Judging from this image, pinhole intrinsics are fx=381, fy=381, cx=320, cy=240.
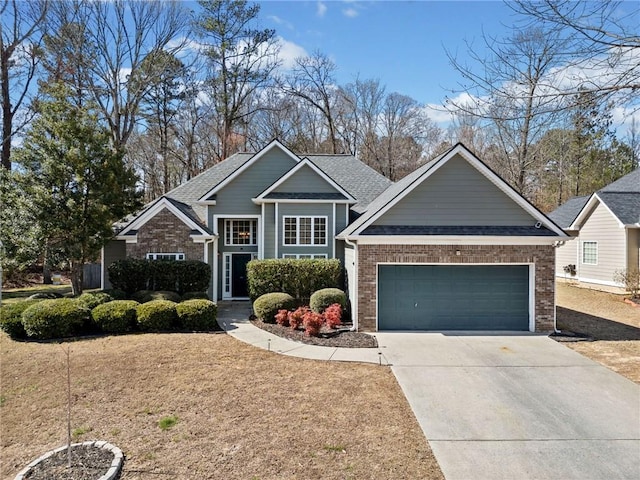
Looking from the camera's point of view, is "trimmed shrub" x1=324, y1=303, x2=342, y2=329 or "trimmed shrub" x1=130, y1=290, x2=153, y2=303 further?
"trimmed shrub" x1=130, y1=290, x2=153, y2=303

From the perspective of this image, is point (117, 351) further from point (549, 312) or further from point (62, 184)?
point (549, 312)

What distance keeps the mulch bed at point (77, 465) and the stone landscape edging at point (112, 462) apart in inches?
1.9

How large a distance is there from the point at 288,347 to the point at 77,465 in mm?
5529

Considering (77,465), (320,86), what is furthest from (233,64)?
(77,465)

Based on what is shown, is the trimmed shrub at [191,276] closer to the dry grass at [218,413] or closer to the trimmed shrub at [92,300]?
the trimmed shrub at [92,300]

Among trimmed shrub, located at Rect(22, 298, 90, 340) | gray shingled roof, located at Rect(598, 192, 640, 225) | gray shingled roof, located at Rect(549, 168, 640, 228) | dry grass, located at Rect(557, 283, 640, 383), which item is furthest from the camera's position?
gray shingled roof, located at Rect(549, 168, 640, 228)

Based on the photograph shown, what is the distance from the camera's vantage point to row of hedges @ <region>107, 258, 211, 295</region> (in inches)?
557

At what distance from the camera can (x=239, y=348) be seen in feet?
31.6

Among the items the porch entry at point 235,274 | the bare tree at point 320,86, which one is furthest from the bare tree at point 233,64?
the porch entry at point 235,274

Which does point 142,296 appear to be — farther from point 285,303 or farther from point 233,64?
point 233,64

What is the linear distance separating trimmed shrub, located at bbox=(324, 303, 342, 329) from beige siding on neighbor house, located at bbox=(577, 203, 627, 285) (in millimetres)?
15472

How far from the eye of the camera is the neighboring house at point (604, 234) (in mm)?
18156

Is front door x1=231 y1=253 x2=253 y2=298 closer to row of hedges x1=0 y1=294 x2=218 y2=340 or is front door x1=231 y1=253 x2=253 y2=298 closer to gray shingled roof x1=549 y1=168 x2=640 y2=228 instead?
row of hedges x1=0 y1=294 x2=218 y2=340

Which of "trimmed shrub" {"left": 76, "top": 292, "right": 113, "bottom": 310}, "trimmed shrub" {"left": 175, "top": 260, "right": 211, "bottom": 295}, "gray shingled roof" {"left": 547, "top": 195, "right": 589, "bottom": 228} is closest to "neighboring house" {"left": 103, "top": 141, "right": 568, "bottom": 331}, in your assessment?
"trimmed shrub" {"left": 175, "top": 260, "right": 211, "bottom": 295}
